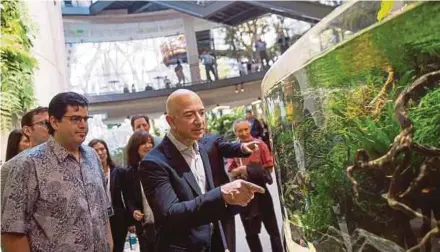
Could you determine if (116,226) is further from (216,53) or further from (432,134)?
(216,53)

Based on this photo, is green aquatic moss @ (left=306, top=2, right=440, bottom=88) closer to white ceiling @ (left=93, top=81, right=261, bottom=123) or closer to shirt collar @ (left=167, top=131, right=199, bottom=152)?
shirt collar @ (left=167, top=131, right=199, bottom=152)

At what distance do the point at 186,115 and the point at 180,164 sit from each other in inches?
8.9

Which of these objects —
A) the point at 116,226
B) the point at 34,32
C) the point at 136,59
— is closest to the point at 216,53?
the point at 136,59

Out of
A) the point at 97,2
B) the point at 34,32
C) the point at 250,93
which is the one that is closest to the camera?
the point at 34,32

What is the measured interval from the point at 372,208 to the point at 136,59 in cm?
3219

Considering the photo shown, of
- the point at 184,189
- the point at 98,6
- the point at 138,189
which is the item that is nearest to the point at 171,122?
the point at 184,189

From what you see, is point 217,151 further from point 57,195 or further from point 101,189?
point 57,195

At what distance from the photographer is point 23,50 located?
508 centimetres

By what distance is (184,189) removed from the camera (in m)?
2.06

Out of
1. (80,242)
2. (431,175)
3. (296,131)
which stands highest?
(296,131)

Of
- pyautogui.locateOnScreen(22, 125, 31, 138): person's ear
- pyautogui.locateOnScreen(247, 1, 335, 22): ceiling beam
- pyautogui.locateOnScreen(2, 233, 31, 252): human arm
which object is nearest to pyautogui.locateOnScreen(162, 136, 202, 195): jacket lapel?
pyautogui.locateOnScreen(2, 233, 31, 252): human arm

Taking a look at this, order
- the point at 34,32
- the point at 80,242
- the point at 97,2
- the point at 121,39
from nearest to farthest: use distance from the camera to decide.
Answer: the point at 80,242 < the point at 34,32 < the point at 97,2 < the point at 121,39

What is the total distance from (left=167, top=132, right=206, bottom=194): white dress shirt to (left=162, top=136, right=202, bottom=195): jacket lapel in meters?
0.04

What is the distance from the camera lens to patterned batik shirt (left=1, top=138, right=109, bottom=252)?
2229mm
